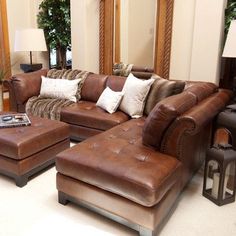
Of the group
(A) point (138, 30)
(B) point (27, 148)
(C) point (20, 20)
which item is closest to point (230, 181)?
(B) point (27, 148)

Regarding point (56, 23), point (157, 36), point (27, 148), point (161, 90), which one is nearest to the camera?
point (27, 148)

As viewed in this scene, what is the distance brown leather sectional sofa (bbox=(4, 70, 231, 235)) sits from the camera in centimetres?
171

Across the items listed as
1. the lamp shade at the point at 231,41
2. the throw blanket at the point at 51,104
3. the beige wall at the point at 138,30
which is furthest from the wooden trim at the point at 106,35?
the lamp shade at the point at 231,41

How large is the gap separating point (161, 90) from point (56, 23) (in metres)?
3.01

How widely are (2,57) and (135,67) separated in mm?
2683

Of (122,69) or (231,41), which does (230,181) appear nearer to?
(231,41)

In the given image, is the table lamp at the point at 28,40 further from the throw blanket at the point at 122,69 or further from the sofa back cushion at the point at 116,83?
the sofa back cushion at the point at 116,83

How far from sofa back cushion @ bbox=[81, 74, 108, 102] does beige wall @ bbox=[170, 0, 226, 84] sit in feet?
3.34

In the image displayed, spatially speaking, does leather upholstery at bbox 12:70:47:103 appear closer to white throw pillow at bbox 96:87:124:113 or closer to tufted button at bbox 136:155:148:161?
white throw pillow at bbox 96:87:124:113

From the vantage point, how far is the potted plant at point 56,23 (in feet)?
16.2

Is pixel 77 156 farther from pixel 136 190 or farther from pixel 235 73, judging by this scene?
pixel 235 73

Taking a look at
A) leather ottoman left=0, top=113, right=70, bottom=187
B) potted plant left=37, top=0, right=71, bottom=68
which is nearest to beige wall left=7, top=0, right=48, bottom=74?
potted plant left=37, top=0, right=71, bottom=68

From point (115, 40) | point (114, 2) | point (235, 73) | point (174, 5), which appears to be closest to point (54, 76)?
point (115, 40)

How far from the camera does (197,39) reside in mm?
3559
